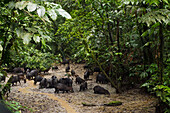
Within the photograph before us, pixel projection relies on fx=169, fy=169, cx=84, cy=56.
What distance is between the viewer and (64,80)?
7699 millimetres

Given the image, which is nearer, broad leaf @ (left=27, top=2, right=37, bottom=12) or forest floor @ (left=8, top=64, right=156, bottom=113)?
broad leaf @ (left=27, top=2, right=37, bottom=12)

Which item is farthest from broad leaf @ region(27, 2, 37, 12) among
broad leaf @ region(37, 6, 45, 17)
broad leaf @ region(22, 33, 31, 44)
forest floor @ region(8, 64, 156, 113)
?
forest floor @ region(8, 64, 156, 113)

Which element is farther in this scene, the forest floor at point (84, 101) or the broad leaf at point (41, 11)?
the forest floor at point (84, 101)

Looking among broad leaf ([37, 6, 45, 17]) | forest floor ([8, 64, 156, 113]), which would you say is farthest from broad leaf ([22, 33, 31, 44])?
forest floor ([8, 64, 156, 113])

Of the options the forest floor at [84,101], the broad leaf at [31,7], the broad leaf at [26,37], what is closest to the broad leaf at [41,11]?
the broad leaf at [31,7]

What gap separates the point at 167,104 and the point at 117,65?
343 cm

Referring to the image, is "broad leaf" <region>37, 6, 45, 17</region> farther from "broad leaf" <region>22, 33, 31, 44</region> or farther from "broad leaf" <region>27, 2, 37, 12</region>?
"broad leaf" <region>22, 33, 31, 44</region>

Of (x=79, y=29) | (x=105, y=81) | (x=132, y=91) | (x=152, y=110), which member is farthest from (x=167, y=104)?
(x=105, y=81)

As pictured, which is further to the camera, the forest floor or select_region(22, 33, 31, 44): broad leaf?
the forest floor

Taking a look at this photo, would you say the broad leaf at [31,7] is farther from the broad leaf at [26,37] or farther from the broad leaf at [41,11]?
the broad leaf at [26,37]

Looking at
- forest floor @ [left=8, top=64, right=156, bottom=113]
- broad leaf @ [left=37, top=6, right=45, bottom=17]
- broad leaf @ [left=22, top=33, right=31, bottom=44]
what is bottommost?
forest floor @ [left=8, top=64, right=156, bottom=113]

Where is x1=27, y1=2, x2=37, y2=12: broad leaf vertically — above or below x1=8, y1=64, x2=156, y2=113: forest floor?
above

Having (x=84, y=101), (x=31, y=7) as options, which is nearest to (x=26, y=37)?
(x=31, y=7)

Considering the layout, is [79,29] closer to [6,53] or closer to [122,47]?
[122,47]
